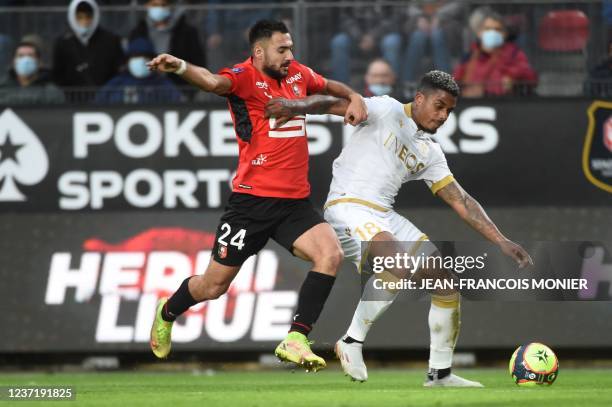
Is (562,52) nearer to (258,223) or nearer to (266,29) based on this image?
(266,29)

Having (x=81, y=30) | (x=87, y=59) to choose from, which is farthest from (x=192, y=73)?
(x=81, y=30)

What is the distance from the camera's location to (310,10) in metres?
13.2

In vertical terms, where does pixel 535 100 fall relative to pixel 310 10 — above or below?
below

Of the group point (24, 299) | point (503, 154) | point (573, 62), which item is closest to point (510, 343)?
point (503, 154)

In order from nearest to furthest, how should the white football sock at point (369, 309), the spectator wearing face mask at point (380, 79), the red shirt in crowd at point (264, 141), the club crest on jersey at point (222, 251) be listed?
the red shirt in crowd at point (264, 141), the club crest on jersey at point (222, 251), the white football sock at point (369, 309), the spectator wearing face mask at point (380, 79)

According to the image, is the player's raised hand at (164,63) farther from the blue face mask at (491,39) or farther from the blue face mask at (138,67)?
the blue face mask at (491,39)

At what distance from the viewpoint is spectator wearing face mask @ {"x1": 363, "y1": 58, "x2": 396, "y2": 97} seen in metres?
13.0

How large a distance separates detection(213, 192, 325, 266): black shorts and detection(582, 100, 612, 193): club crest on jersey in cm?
405

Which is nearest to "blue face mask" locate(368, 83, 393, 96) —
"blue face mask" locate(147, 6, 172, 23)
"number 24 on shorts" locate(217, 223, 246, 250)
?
"blue face mask" locate(147, 6, 172, 23)

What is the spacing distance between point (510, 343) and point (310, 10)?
3582mm

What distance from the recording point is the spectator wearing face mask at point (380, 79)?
42.5 feet

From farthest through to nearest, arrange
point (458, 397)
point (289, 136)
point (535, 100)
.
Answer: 1. point (535, 100)
2. point (289, 136)
3. point (458, 397)

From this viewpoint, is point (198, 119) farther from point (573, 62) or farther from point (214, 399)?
point (214, 399)

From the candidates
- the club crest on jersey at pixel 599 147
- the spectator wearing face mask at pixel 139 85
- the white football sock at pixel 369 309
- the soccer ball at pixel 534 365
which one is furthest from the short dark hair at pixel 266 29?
the club crest on jersey at pixel 599 147
